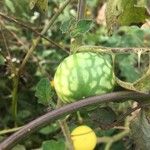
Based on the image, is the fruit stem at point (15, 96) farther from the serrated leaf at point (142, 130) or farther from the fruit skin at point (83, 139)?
the serrated leaf at point (142, 130)

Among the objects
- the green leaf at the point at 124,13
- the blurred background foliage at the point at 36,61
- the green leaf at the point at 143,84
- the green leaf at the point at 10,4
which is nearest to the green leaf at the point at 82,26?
the green leaf at the point at 124,13

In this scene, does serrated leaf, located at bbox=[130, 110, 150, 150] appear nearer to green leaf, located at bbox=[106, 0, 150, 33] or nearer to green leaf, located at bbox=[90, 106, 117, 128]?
green leaf, located at bbox=[90, 106, 117, 128]

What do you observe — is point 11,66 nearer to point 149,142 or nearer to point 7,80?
point 7,80

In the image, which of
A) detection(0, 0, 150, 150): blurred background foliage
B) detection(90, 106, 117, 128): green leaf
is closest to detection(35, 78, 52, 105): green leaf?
detection(90, 106, 117, 128): green leaf

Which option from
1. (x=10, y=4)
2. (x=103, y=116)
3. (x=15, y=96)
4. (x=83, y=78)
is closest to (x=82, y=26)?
(x=83, y=78)

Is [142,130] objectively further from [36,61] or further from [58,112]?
[36,61]

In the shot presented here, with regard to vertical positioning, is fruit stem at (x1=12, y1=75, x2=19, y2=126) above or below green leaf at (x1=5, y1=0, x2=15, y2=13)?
below

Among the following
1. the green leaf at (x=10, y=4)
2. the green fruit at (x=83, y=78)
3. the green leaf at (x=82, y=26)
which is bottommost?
the green fruit at (x=83, y=78)
